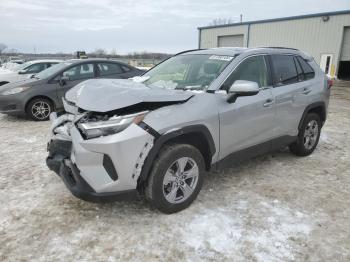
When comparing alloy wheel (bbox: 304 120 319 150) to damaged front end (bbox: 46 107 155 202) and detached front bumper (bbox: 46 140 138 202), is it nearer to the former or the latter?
damaged front end (bbox: 46 107 155 202)

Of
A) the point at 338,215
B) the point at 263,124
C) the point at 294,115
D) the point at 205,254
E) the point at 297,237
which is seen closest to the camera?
the point at 205,254

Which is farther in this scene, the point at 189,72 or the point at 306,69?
the point at 306,69

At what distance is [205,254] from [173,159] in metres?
0.91

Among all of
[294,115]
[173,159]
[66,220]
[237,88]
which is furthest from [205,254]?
[294,115]

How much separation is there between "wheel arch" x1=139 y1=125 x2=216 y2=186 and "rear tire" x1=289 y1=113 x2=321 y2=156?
6.79 ft

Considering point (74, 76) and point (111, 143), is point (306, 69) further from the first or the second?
point (74, 76)

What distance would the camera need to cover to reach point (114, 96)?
3.02 m

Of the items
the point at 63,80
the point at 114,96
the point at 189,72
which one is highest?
the point at 189,72

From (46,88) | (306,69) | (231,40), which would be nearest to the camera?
(306,69)

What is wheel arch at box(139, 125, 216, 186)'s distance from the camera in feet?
9.64

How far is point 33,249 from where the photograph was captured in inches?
109

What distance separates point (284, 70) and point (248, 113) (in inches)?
47.0

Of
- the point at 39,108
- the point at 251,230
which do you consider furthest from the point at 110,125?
the point at 39,108

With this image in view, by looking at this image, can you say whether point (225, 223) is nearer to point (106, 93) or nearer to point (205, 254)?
point (205, 254)
